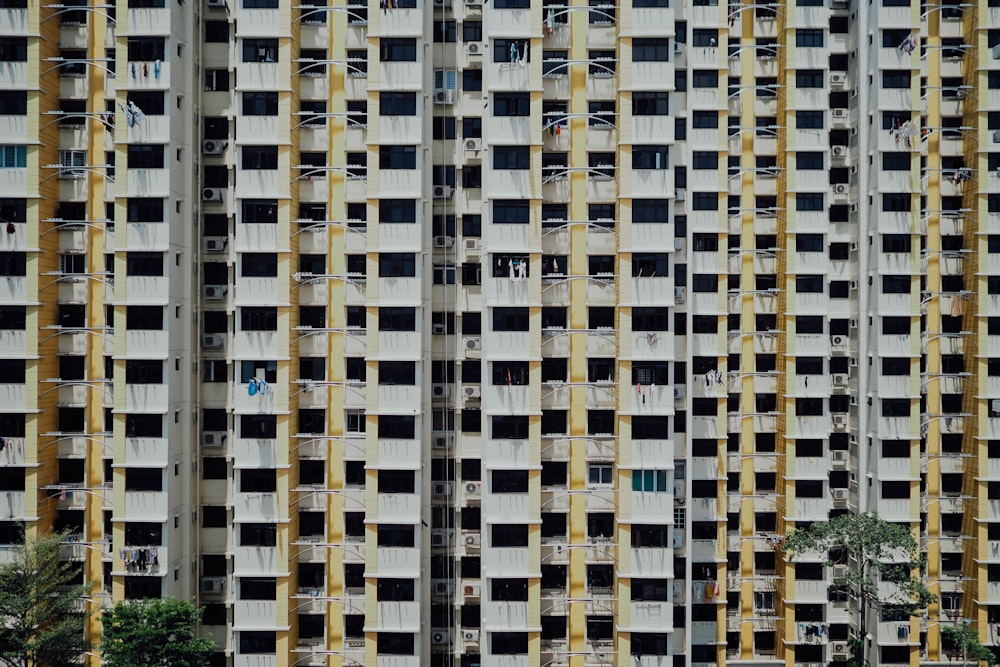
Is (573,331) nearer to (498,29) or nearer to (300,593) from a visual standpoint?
(498,29)

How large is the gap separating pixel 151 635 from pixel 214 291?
11875 mm

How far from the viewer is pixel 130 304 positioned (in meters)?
23.6

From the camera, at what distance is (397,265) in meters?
24.0

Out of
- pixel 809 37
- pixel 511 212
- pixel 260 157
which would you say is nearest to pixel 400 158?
pixel 511 212

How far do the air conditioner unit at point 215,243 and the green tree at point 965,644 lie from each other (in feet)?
101

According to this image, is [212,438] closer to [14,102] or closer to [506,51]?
[14,102]

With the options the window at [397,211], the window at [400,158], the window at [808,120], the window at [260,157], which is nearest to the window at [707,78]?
the window at [808,120]

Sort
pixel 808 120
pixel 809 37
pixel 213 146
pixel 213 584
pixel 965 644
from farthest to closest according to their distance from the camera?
pixel 808 120 → pixel 809 37 → pixel 213 146 → pixel 213 584 → pixel 965 644

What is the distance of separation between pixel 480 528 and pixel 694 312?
11.7 metres

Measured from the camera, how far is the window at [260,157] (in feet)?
79.3

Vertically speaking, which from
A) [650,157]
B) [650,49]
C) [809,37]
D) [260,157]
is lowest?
[650,157]

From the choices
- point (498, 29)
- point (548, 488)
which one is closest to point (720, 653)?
point (548, 488)

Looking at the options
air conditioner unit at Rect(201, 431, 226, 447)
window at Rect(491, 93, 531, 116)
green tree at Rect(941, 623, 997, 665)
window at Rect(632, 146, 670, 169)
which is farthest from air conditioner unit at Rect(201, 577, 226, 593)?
green tree at Rect(941, 623, 997, 665)

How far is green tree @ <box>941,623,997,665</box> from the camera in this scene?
2505cm
